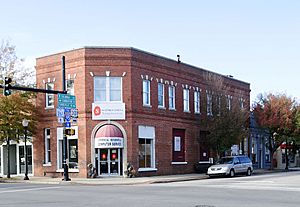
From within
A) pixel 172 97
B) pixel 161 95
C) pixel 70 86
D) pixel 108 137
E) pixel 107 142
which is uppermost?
pixel 70 86

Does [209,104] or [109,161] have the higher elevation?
[209,104]

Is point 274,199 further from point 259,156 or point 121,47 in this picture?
point 259,156

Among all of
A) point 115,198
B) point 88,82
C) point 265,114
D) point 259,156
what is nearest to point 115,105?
point 88,82

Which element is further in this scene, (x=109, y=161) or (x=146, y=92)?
(x=146, y=92)

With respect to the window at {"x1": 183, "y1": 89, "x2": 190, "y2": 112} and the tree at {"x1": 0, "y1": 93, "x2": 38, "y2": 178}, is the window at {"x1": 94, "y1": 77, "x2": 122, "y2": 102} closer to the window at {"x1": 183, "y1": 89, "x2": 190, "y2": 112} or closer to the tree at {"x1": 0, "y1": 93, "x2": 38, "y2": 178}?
the tree at {"x1": 0, "y1": 93, "x2": 38, "y2": 178}

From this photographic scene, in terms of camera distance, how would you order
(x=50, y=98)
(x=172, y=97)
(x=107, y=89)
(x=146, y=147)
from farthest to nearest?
(x=172, y=97) < (x=50, y=98) < (x=146, y=147) < (x=107, y=89)

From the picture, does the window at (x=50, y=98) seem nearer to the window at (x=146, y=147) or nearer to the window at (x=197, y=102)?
the window at (x=146, y=147)

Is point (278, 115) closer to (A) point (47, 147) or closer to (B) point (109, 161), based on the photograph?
(B) point (109, 161)

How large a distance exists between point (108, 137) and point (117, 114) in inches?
74.6

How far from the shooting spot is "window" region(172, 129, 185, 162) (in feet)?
129

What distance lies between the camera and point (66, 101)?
3141 cm

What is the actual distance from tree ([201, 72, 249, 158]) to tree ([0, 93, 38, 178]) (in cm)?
1456

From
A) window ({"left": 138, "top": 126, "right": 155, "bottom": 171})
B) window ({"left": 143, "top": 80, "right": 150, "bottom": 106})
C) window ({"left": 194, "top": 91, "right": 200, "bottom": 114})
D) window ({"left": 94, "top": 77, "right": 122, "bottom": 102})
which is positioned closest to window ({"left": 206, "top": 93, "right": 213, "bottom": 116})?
window ({"left": 194, "top": 91, "right": 200, "bottom": 114})

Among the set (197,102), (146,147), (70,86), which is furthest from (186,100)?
(70,86)
